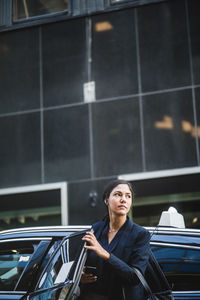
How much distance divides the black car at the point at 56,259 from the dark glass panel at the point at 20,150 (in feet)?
23.8

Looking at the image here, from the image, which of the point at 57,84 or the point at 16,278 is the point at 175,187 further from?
the point at 16,278

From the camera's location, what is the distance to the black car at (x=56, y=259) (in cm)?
339

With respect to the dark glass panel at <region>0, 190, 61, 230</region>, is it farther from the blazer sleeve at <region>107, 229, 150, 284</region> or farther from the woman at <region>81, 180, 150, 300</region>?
the blazer sleeve at <region>107, 229, 150, 284</region>

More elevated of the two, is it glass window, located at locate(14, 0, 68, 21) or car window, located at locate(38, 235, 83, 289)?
glass window, located at locate(14, 0, 68, 21)

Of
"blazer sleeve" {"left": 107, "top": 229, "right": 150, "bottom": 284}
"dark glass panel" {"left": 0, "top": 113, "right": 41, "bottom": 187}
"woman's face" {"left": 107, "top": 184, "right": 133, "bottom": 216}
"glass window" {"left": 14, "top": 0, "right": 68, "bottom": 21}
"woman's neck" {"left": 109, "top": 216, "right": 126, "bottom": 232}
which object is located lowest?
"blazer sleeve" {"left": 107, "top": 229, "right": 150, "bottom": 284}

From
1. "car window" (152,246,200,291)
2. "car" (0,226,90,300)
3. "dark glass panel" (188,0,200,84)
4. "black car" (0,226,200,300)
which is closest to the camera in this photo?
"black car" (0,226,200,300)

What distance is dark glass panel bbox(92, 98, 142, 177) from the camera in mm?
11289

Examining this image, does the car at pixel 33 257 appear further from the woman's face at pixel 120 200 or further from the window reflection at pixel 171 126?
the window reflection at pixel 171 126

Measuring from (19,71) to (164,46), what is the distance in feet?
11.9

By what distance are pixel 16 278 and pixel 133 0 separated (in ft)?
29.3

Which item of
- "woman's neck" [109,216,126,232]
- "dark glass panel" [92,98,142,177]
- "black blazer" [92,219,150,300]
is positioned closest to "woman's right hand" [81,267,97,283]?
"black blazer" [92,219,150,300]

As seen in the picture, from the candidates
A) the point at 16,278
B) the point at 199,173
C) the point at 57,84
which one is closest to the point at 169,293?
the point at 16,278

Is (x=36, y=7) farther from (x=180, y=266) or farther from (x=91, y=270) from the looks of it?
(x=91, y=270)

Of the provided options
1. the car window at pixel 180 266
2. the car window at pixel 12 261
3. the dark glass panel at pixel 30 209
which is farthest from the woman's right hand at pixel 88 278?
the dark glass panel at pixel 30 209
